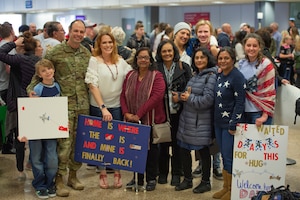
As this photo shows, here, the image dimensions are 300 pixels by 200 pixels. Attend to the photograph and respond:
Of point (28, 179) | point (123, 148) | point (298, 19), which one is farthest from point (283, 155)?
point (298, 19)

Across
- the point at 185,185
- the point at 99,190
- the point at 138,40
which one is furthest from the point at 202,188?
the point at 138,40

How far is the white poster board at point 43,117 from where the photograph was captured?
4.15 metres

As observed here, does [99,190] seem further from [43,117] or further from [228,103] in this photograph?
[228,103]

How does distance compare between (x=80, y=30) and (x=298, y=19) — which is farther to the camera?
(x=298, y=19)

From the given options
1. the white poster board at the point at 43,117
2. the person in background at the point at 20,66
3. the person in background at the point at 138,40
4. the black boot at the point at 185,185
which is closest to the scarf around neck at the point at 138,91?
the white poster board at the point at 43,117

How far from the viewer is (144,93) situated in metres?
4.33

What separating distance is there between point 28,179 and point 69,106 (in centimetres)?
116

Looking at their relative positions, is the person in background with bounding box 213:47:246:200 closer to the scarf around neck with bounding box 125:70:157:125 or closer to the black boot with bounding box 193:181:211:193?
the black boot with bounding box 193:181:211:193

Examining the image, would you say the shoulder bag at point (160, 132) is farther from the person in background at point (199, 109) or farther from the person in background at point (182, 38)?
the person in background at point (182, 38)

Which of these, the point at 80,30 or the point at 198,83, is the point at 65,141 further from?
the point at 198,83

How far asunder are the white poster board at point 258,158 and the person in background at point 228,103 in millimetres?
119

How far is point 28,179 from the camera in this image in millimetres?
4980

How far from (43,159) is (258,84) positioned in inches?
85.0

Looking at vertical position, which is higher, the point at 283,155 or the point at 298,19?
the point at 298,19
